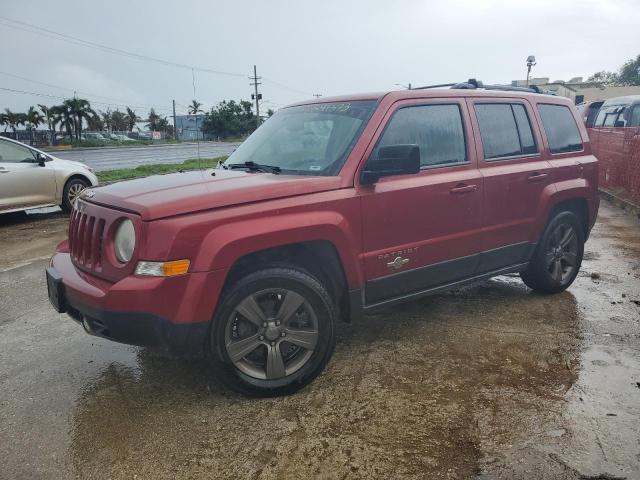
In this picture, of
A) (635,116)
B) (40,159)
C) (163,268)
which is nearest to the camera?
(163,268)

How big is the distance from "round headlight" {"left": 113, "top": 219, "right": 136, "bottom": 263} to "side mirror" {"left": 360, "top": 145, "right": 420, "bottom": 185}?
1451mm

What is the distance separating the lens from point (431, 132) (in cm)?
379

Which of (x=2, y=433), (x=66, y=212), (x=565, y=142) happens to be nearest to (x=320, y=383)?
(x=2, y=433)

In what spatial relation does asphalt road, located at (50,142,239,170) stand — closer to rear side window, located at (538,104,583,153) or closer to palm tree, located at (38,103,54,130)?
rear side window, located at (538,104,583,153)

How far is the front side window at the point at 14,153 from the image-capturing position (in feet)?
28.7

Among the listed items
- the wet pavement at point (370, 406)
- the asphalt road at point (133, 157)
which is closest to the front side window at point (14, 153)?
the wet pavement at point (370, 406)

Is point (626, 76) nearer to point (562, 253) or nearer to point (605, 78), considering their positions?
point (605, 78)

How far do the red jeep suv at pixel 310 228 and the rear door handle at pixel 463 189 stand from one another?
0.01 m

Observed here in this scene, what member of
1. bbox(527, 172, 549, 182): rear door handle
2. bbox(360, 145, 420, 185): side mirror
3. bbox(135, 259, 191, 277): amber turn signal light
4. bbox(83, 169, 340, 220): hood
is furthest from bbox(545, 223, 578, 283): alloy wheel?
bbox(135, 259, 191, 277): amber turn signal light

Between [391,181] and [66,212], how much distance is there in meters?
8.42

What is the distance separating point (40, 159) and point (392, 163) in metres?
8.16

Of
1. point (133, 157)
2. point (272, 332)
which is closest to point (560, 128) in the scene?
point (272, 332)

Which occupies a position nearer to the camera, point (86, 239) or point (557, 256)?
point (86, 239)

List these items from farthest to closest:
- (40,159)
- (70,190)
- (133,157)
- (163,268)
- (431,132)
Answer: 1. (133,157)
2. (70,190)
3. (40,159)
4. (431,132)
5. (163,268)
